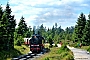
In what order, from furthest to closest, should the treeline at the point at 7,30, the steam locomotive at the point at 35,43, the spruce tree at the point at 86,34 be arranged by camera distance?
the spruce tree at the point at 86,34, the steam locomotive at the point at 35,43, the treeline at the point at 7,30

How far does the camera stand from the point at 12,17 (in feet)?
176

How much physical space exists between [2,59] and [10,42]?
1686cm

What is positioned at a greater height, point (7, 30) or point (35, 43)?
point (7, 30)

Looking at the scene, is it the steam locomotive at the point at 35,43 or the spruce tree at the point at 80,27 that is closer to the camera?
the steam locomotive at the point at 35,43

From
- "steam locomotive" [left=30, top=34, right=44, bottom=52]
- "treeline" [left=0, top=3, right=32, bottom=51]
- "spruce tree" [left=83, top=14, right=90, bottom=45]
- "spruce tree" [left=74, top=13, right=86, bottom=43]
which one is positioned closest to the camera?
"treeline" [left=0, top=3, right=32, bottom=51]

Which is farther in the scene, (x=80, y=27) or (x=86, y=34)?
(x=80, y=27)

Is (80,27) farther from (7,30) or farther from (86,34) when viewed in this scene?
(7,30)

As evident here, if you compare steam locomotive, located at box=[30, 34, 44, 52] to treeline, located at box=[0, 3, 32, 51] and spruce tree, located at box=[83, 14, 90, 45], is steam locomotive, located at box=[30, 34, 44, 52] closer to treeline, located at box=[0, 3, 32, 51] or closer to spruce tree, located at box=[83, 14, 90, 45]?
treeline, located at box=[0, 3, 32, 51]

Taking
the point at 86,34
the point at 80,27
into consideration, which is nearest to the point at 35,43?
the point at 86,34

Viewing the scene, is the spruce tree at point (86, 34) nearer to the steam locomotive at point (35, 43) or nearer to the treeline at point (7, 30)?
the treeline at point (7, 30)

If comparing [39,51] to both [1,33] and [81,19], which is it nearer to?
[1,33]

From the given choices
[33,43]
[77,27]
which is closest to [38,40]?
[33,43]

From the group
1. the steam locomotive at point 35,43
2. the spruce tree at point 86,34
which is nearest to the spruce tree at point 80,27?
the spruce tree at point 86,34

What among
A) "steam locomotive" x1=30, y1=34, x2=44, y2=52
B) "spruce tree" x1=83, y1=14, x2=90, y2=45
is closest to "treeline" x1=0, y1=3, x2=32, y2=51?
"steam locomotive" x1=30, y1=34, x2=44, y2=52
